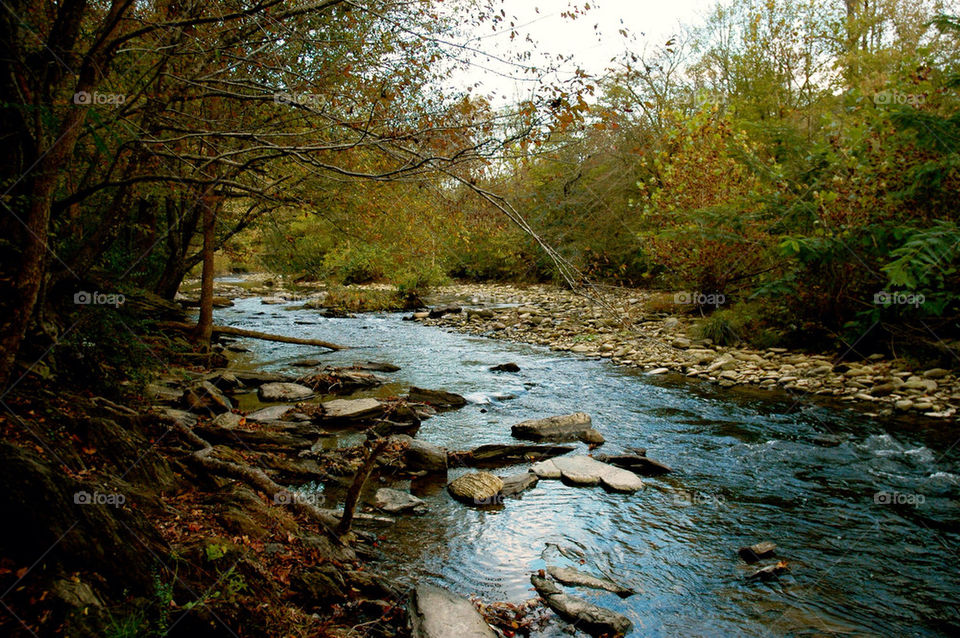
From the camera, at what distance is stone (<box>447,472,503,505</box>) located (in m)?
5.46

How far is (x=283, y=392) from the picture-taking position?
28.6 feet

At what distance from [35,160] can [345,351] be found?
29.3 ft

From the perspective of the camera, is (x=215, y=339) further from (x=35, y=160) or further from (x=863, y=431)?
(x=863, y=431)

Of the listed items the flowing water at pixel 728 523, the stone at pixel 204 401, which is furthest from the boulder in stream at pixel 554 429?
the stone at pixel 204 401

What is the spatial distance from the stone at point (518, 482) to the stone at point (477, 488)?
66mm

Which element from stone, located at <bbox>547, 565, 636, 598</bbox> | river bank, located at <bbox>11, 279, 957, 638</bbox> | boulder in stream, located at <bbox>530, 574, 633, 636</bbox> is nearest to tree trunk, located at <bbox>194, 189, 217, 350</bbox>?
river bank, located at <bbox>11, 279, 957, 638</bbox>

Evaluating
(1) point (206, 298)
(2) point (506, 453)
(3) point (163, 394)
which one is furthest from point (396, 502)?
(1) point (206, 298)

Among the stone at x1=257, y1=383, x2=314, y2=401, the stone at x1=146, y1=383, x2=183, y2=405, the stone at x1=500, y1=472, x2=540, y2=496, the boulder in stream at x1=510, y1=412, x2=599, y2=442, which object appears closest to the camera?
the stone at x1=500, y1=472, x2=540, y2=496

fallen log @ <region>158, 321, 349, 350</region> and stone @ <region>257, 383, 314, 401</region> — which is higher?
fallen log @ <region>158, 321, 349, 350</region>

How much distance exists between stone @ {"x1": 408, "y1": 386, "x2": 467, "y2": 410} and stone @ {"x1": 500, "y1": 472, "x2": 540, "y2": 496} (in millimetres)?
2794

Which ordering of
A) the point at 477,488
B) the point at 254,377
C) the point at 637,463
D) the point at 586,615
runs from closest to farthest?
the point at 586,615, the point at 477,488, the point at 637,463, the point at 254,377

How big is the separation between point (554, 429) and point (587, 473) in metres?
1.33

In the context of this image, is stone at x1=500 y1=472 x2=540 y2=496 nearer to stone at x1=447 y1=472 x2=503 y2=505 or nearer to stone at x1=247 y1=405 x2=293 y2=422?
stone at x1=447 y1=472 x2=503 y2=505

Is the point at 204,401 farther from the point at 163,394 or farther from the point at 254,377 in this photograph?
the point at 254,377
